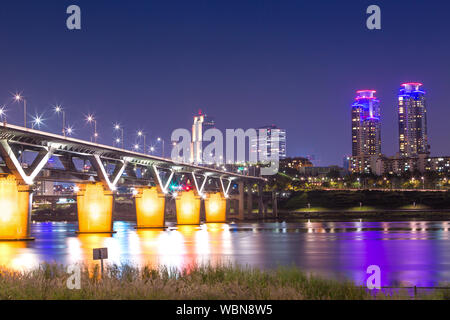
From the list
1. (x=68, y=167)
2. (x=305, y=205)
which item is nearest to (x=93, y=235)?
(x=68, y=167)

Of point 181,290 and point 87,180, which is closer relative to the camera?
point 181,290

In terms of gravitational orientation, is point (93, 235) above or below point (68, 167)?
below

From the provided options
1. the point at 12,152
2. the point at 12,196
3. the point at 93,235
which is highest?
the point at 12,152

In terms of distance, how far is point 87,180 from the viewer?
86750 mm

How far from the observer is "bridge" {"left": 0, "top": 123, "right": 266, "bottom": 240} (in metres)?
64.4

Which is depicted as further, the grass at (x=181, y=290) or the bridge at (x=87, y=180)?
the bridge at (x=87, y=180)

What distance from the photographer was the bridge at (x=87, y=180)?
64.4 metres

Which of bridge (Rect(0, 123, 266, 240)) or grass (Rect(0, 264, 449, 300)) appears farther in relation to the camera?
bridge (Rect(0, 123, 266, 240))

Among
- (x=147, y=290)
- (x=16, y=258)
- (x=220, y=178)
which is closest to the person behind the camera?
(x=147, y=290)
